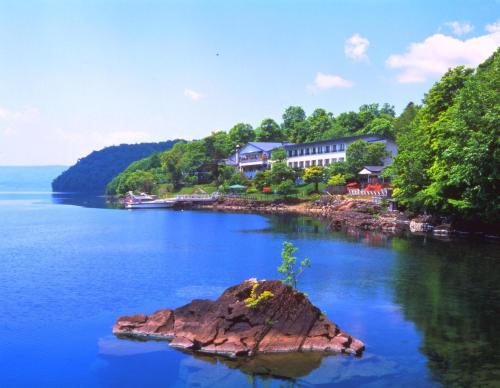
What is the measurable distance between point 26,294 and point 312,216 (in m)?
63.3

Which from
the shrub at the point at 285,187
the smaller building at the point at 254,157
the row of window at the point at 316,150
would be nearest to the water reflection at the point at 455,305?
the shrub at the point at 285,187

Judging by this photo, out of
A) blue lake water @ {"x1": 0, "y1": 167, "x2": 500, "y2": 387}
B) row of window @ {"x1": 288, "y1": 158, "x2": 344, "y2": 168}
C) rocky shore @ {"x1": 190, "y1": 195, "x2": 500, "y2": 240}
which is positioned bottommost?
blue lake water @ {"x1": 0, "y1": 167, "x2": 500, "y2": 387}

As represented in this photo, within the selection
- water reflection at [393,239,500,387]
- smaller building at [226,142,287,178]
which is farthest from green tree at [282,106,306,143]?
water reflection at [393,239,500,387]

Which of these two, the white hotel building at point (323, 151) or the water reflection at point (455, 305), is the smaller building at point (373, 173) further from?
the water reflection at point (455, 305)

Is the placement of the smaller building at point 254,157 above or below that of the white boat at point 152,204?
above

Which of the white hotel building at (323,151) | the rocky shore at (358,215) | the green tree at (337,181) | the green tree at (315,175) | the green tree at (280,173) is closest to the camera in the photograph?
the rocky shore at (358,215)

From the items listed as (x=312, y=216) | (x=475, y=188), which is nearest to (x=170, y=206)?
(x=312, y=216)

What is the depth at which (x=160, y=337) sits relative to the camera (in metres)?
24.8

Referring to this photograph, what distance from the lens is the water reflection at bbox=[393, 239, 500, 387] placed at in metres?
21.2

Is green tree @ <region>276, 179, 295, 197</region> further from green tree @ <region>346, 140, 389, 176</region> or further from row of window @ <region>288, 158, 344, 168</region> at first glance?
green tree @ <region>346, 140, 389, 176</region>

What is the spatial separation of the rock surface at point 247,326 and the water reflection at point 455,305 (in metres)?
4.16

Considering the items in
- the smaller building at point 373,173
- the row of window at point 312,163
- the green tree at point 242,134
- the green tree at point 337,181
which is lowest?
the green tree at point 337,181

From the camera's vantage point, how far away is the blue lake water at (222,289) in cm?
2086

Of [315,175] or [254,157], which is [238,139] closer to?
[254,157]
